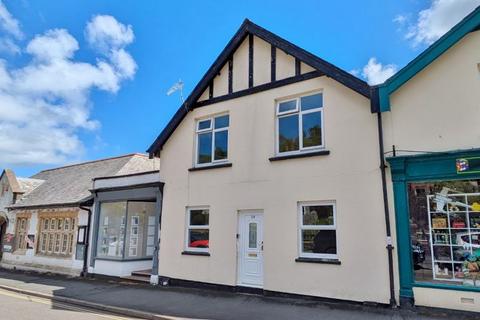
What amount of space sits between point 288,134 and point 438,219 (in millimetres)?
4618

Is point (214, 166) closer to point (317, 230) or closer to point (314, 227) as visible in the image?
point (314, 227)

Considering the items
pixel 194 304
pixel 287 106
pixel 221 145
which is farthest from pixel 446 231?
pixel 221 145

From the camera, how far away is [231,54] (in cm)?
1245

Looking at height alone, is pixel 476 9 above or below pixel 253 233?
above

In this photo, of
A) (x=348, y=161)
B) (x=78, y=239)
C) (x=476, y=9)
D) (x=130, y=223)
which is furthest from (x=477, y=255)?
(x=78, y=239)

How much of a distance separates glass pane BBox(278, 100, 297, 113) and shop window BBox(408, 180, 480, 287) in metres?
4.06

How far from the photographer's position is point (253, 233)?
1104 centimetres

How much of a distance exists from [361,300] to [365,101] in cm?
498

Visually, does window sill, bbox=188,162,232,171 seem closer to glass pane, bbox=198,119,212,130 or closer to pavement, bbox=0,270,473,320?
glass pane, bbox=198,119,212,130

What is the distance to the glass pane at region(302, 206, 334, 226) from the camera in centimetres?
970

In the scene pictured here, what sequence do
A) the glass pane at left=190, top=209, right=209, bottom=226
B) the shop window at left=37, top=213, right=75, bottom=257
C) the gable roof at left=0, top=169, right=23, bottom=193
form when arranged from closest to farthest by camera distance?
the glass pane at left=190, top=209, right=209, bottom=226
the shop window at left=37, top=213, right=75, bottom=257
the gable roof at left=0, top=169, right=23, bottom=193

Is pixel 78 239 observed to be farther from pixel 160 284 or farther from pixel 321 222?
pixel 321 222

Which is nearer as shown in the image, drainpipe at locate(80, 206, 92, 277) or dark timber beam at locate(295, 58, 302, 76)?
dark timber beam at locate(295, 58, 302, 76)

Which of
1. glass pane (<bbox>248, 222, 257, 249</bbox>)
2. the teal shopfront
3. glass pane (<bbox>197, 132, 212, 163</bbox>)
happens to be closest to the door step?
glass pane (<bbox>248, 222, 257, 249</bbox>)
